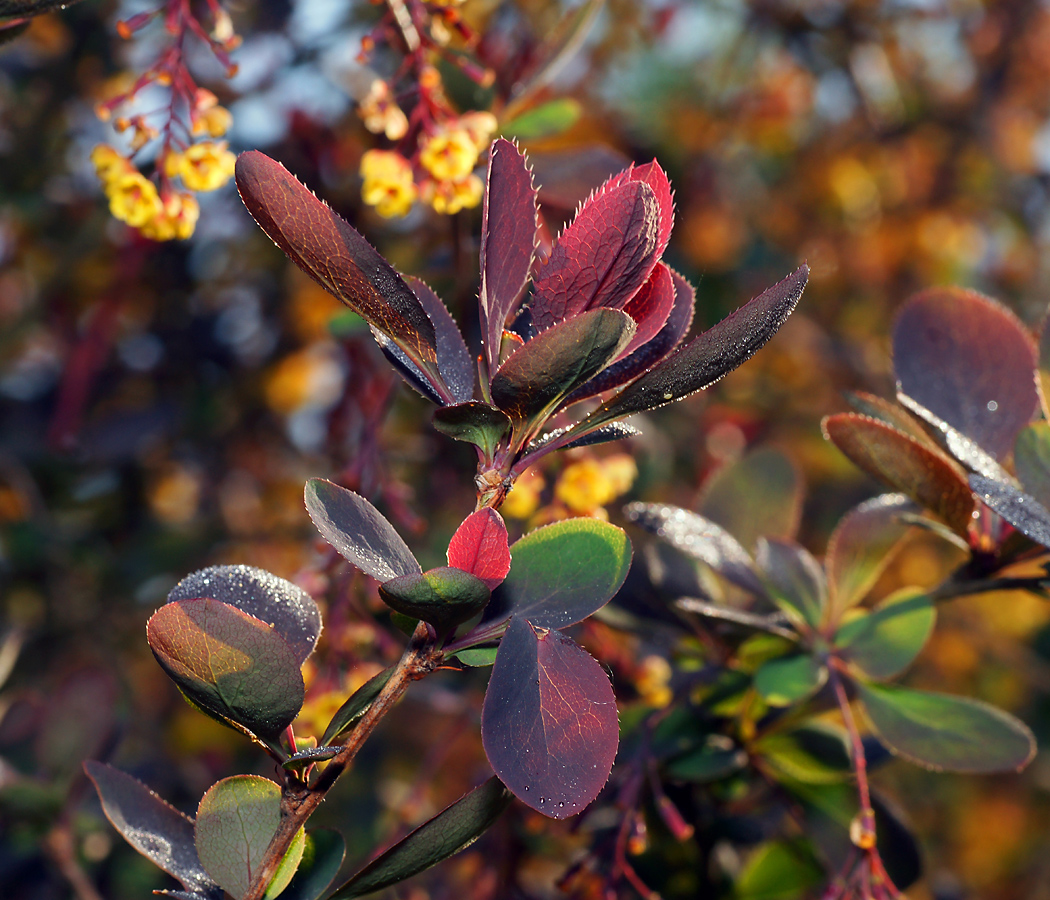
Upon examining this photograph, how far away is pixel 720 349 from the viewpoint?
56 centimetres

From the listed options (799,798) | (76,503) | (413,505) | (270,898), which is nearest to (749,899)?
(799,798)

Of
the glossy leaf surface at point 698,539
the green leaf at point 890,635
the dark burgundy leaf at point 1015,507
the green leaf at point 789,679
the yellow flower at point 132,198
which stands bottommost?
the green leaf at point 890,635

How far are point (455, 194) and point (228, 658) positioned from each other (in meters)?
0.59

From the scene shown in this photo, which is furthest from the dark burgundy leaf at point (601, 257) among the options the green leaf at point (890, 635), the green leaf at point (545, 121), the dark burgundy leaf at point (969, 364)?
the green leaf at point (545, 121)

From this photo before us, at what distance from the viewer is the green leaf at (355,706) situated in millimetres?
562

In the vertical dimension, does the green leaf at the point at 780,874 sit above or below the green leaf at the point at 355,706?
below

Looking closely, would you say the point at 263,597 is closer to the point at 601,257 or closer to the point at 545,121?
the point at 601,257

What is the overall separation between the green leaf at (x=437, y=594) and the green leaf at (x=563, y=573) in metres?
0.05

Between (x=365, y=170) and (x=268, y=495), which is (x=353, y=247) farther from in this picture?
(x=268, y=495)

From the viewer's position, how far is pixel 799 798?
3.37ft

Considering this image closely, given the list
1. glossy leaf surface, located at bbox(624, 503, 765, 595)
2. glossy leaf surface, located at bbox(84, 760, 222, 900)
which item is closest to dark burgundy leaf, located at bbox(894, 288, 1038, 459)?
glossy leaf surface, located at bbox(624, 503, 765, 595)

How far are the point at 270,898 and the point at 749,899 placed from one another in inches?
29.8

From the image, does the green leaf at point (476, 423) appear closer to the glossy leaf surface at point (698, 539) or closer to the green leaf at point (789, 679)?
the glossy leaf surface at point (698, 539)

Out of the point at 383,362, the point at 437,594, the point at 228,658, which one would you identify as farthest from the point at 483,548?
the point at 383,362
